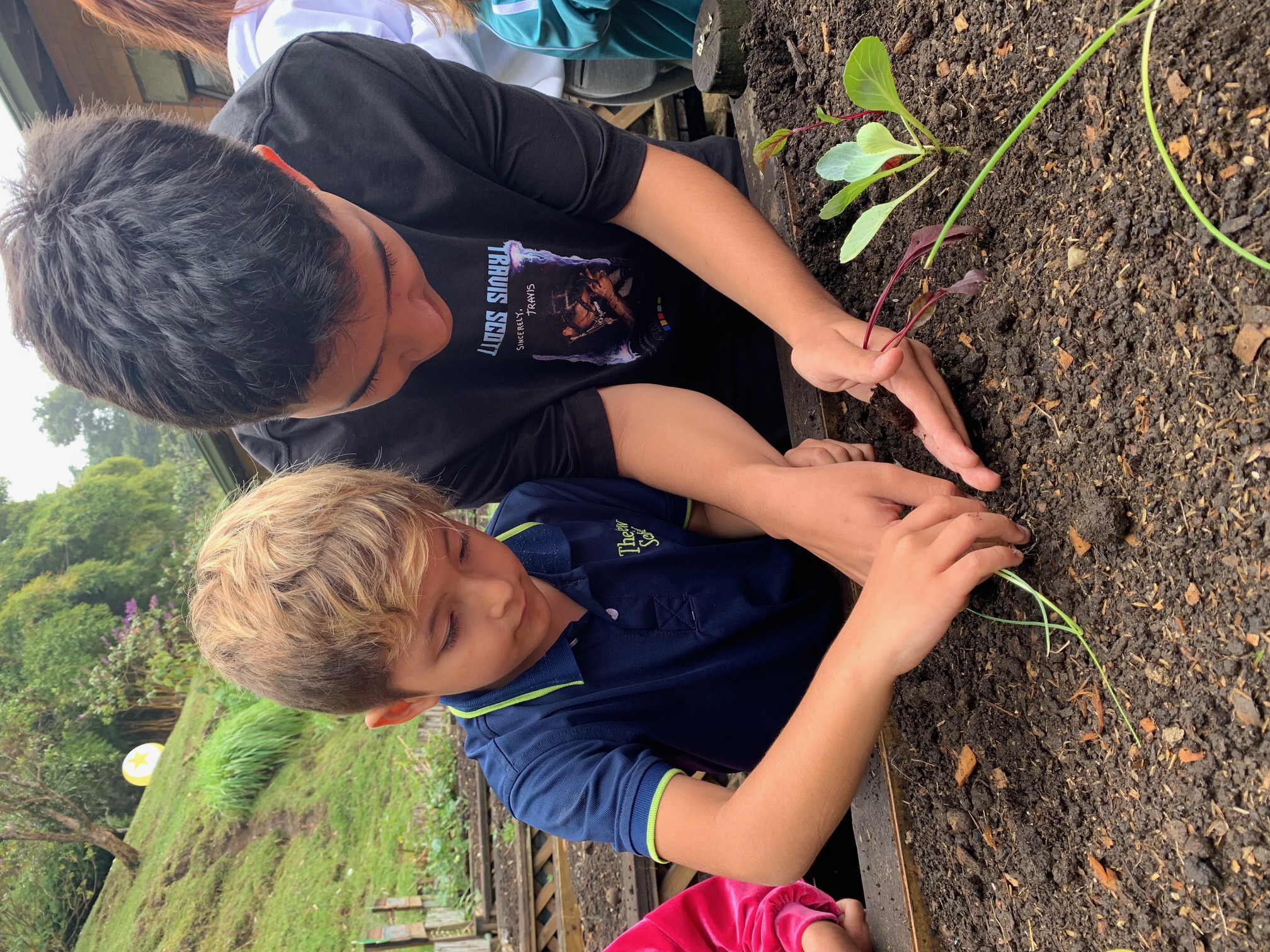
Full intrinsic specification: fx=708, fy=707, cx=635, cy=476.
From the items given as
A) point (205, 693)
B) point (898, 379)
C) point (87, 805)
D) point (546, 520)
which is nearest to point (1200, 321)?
point (898, 379)

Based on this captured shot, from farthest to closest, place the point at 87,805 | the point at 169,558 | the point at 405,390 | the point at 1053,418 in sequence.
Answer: the point at 169,558 < the point at 87,805 < the point at 405,390 < the point at 1053,418

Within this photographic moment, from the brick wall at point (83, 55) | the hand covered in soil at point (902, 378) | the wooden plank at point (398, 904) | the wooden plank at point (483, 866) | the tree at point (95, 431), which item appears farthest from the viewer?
the tree at point (95, 431)

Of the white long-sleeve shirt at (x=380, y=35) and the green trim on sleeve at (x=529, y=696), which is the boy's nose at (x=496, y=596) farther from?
the white long-sleeve shirt at (x=380, y=35)

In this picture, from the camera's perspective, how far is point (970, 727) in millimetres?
726

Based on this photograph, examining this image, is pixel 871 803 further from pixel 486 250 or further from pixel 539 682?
pixel 486 250

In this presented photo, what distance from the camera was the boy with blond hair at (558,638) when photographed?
908mm

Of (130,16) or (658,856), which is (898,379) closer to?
(658,856)

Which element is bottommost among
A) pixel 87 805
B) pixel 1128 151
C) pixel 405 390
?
pixel 87 805

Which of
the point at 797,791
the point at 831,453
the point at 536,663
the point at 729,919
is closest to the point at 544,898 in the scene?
the point at 729,919

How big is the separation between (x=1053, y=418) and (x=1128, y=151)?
0.72 ft

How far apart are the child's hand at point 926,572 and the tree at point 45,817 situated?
782 centimetres

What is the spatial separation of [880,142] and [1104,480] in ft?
1.26

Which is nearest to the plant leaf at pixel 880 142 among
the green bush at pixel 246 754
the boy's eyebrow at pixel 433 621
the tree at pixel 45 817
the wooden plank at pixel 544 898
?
the boy's eyebrow at pixel 433 621

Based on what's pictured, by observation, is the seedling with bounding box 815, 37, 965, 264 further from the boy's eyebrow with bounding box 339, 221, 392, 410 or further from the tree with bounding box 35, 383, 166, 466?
the tree with bounding box 35, 383, 166, 466
